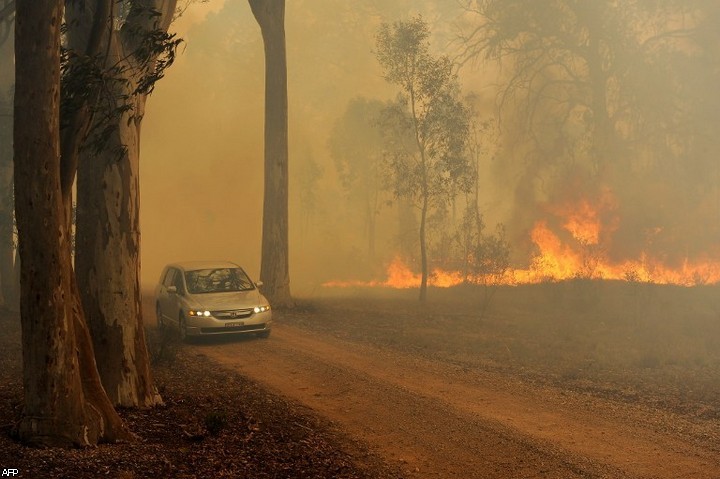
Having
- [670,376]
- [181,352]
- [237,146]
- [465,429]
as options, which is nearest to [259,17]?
[181,352]

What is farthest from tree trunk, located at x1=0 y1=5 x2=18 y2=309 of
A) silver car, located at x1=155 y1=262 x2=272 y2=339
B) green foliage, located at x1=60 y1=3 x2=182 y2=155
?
green foliage, located at x1=60 y1=3 x2=182 y2=155

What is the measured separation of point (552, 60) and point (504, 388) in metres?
27.9

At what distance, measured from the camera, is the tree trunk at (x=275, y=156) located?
88.4ft

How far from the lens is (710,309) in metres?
29.2

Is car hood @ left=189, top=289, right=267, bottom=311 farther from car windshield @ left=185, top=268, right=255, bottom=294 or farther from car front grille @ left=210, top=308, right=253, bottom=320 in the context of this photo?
car windshield @ left=185, top=268, right=255, bottom=294

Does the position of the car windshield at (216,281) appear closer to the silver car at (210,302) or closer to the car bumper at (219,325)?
the silver car at (210,302)

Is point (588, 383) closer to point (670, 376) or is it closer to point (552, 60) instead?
point (670, 376)

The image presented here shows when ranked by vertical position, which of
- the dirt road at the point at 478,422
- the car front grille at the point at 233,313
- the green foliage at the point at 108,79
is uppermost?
the green foliage at the point at 108,79

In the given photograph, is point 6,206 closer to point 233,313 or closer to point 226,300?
point 226,300

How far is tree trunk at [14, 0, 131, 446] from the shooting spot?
26.0 feet

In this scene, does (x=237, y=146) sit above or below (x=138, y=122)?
above

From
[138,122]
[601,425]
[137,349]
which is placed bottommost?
[601,425]

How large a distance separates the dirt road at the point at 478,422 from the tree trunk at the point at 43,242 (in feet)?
13.3

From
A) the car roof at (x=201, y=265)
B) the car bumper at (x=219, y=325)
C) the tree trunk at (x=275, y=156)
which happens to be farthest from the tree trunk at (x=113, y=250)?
the tree trunk at (x=275, y=156)
